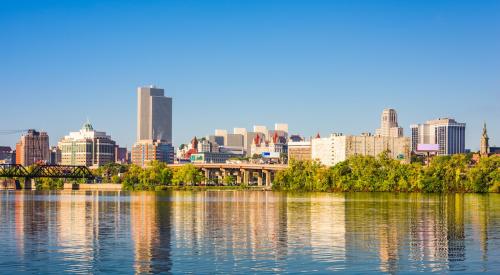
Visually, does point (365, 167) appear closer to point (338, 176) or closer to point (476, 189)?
point (338, 176)

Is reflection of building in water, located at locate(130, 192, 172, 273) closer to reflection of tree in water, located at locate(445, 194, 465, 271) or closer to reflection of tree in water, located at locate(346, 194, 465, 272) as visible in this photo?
reflection of tree in water, located at locate(346, 194, 465, 272)

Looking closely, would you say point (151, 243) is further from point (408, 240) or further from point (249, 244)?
point (408, 240)

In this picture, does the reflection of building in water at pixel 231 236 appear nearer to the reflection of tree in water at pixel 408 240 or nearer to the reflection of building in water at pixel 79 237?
the reflection of tree in water at pixel 408 240

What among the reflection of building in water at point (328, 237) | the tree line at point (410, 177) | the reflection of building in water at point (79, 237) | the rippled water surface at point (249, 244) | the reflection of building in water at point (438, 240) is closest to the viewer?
the rippled water surface at point (249, 244)

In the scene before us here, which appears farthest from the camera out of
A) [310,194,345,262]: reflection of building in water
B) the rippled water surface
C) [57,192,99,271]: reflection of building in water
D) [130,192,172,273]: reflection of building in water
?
[310,194,345,262]: reflection of building in water

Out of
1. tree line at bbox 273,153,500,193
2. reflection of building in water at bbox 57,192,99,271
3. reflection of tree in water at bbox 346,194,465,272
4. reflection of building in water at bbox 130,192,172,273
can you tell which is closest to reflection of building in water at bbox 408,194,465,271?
reflection of tree in water at bbox 346,194,465,272

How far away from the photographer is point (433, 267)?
4072cm

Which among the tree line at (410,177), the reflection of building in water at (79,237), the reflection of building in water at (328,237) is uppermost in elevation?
the tree line at (410,177)

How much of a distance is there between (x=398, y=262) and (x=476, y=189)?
436ft

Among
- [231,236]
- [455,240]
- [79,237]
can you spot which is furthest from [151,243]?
[455,240]

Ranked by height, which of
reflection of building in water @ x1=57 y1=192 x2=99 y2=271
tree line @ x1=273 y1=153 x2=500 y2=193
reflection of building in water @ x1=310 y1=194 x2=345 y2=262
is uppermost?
tree line @ x1=273 y1=153 x2=500 y2=193

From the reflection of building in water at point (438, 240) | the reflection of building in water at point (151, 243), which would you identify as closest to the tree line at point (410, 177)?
the reflection of building in water at point (438, 240)

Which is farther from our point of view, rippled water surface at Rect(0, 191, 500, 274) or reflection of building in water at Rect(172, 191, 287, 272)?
reflection of building in water at Rect(172, 191, 287, 272)

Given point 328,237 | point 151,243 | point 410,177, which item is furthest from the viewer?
point 410,177
